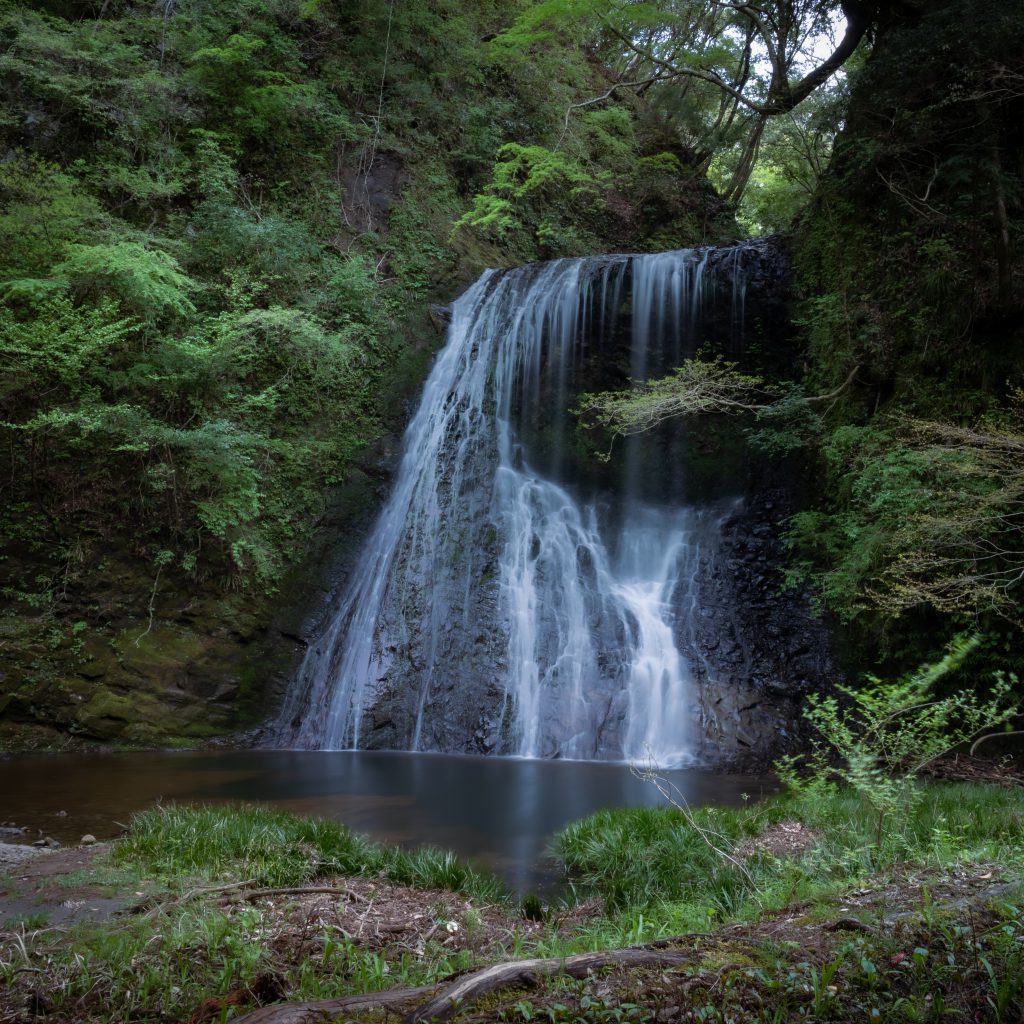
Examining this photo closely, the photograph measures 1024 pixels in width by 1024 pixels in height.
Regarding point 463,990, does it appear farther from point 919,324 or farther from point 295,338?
point 295,338

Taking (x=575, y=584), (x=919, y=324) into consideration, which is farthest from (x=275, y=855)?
(x=919, y=324)

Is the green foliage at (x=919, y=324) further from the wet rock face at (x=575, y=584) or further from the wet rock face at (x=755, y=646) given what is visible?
the wet rock face at (x=575, y=584)

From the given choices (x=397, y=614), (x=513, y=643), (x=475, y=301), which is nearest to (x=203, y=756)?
(x=397, y=614)

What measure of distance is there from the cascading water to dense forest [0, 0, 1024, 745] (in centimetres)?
100

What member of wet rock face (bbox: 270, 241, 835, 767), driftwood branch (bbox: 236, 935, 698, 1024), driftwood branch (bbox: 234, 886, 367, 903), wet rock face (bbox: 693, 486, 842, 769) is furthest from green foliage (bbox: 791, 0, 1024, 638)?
driftwood branch (bbox: 236, 935, 698, 1024)

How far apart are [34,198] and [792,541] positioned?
42.0 ft

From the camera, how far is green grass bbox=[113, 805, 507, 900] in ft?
14.0

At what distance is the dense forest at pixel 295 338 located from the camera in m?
9.70

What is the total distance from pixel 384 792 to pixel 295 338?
813 cm

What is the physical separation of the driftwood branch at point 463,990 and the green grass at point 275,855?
2.41 m

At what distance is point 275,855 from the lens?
14.9ft

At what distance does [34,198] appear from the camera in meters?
11.1

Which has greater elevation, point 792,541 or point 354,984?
point 792,541

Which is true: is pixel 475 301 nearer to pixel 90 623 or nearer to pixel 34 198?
pixel 34 198
